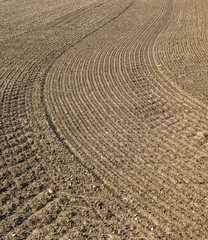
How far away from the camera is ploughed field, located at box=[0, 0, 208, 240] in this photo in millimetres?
6930

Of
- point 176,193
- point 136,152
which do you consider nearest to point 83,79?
point 136,152

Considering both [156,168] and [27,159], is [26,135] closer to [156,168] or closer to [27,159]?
[27,159]

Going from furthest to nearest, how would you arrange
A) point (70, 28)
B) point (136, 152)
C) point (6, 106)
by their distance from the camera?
point (70, 28)
point (6, 106)
point (136, 152)

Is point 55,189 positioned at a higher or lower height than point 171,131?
higher

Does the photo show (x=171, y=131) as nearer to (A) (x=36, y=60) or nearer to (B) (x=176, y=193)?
(B) (x=176, y=193)

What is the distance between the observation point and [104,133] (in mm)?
10172

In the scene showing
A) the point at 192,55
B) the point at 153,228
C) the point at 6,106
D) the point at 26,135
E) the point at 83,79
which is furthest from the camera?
the point at 192,55

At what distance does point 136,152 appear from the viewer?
9281 millimetres

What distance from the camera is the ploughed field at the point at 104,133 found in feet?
22.7

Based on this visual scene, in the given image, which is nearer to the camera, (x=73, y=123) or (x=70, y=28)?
(x=73, y=123)

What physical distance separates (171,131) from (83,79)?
5744 mm

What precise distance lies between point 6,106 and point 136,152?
241 inches

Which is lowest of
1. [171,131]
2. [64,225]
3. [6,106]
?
[171,131]

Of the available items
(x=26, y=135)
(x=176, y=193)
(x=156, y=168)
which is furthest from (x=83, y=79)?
(x=176, y=193)
